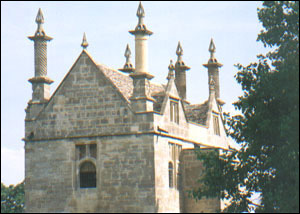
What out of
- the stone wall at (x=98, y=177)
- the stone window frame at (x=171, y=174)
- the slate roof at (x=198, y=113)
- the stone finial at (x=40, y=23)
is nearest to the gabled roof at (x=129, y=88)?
the slate roof at (x=198, y=113)

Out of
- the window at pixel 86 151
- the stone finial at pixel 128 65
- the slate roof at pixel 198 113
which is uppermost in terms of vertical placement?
the stone finial at pixel 128 65

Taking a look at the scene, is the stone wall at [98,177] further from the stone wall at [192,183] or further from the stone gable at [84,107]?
the stone wall at [192,183]

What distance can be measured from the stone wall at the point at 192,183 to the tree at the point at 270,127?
14.5 feet

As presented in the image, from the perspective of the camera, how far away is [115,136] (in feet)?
135

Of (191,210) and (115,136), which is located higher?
(115,136)

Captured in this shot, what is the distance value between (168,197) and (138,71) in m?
7.38

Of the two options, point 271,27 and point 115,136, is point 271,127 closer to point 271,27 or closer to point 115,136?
point 271,27

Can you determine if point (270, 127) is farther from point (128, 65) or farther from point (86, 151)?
point (128, 65)

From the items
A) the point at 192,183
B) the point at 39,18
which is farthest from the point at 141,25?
the point at 192,183

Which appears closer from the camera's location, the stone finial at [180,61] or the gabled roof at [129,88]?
the gabled roof at [129,88]

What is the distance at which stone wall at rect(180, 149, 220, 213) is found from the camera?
144 ft

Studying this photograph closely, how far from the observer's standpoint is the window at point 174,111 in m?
43.8

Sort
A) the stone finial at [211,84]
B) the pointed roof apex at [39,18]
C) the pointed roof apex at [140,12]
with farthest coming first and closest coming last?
the stone finial at [211,84] → the pointed roof apex at [39,18] → the pointed roof apex at [140,12]

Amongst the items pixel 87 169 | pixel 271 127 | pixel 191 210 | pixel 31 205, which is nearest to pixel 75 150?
pixel 87 169
